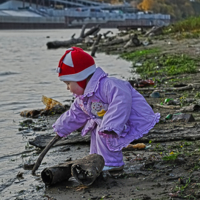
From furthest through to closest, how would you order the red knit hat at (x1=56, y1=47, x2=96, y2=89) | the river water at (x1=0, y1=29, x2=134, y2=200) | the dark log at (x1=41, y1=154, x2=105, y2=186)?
the river water at (x1=0, y1=29, x2=134, y2=200)
the red knit hat at (x1=56, y1=47, x2=96, y2=89)
the dark log at (x1=41, y1=154, x2=105, y2=186)

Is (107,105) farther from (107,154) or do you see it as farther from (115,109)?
(107,154)

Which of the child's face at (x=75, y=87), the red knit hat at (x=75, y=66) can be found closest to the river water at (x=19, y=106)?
the child's face at (x=75, y=87)

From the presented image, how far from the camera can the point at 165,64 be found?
440 inches

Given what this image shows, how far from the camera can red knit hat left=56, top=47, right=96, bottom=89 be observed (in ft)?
11.5

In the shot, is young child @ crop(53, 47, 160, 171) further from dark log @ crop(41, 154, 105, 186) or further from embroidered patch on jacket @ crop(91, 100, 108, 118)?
dark log @ crop(41, 154, 105, 186)

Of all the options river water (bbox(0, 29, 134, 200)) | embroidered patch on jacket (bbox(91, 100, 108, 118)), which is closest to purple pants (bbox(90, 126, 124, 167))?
embroidered patch on jacket (bbox(91, 100, 108, 118))

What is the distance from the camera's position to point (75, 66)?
351cm

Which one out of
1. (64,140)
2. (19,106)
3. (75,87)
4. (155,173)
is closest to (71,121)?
(75,87)

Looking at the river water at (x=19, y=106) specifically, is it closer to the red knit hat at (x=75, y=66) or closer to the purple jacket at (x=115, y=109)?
the purple jacket at (x=115, y=109)

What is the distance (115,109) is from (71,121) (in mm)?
618

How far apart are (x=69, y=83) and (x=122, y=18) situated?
339ft

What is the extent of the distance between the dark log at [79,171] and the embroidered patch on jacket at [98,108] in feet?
1.15

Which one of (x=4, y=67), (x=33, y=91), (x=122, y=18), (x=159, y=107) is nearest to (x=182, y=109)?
(x=159, y=107)

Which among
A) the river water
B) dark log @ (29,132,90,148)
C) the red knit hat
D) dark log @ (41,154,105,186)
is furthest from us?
dark log @ (29,132,90,148)
